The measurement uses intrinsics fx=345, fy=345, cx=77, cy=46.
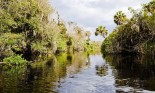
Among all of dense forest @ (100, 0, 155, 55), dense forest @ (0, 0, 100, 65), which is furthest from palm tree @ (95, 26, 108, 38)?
dense forest @ (0, 0, 100, 65)

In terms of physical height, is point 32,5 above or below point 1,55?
above

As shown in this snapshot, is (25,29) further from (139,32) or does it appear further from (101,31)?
(101,31)

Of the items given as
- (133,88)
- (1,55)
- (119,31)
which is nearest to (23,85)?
(133,88)

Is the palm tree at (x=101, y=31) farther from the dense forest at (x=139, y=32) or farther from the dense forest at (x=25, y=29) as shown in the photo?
the dense forest at (x=25, y=29)

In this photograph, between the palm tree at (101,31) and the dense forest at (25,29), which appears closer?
the dense forest at (25,29)

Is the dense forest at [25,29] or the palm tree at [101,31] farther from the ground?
the palm tree at [101,31]

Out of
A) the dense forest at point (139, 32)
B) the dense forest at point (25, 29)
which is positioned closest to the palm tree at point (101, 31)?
the dense forest at point (139, 32)

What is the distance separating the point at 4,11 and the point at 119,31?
56084 mm

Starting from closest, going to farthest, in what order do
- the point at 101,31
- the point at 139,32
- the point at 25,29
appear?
the point at 25,29 → the point at 139,32 → the point at 101,31

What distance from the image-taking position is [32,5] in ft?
232

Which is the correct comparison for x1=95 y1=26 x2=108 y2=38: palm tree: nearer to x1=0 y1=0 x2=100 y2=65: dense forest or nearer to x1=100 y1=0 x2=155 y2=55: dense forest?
x1=100 y1=0 x2=155 y2=55: dense forest

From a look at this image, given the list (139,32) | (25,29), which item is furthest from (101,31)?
(25,29)

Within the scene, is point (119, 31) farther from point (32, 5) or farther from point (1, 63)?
point (1, 63)

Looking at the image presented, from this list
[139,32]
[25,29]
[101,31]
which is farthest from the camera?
[101,31]
